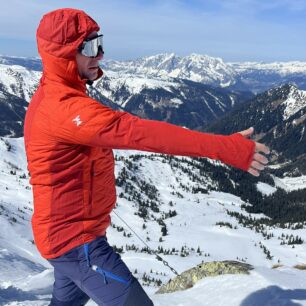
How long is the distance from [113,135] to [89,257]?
1.70 metres

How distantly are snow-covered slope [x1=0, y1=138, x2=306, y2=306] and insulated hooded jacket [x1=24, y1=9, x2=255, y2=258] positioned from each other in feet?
14.7

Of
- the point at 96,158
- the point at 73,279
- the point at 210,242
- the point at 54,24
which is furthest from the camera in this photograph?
the point at 210,242

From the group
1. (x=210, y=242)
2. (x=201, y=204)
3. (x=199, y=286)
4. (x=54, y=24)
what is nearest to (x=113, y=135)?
(x=54, y=24)

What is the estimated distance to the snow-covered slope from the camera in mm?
11578

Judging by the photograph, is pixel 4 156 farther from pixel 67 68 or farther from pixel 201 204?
pixel 67 68

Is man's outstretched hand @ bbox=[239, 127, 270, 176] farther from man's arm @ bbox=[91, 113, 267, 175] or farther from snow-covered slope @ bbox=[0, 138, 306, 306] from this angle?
snow-covered slope @ bbox=[0, 138, 306, 306]

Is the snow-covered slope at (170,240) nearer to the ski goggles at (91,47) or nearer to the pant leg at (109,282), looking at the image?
the pant leg at (109,282)

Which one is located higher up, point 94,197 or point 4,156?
point 94,197

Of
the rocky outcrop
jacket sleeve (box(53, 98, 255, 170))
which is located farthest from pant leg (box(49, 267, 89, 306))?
the rocky outcrop

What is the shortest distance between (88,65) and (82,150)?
106cm

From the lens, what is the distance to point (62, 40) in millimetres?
4973

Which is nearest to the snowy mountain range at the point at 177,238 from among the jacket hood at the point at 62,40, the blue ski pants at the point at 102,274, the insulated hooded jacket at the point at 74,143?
the blue ski pants at the point at 102,274

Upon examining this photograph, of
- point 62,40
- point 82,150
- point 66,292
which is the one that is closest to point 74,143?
point 82,150

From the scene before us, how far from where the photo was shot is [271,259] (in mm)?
95625
